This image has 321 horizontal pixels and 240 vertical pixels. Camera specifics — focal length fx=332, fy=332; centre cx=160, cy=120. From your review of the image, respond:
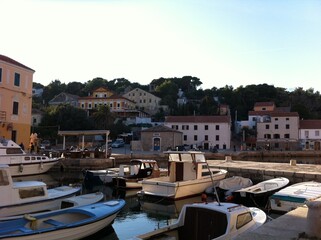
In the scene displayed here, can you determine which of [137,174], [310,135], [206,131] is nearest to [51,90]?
[206,131]

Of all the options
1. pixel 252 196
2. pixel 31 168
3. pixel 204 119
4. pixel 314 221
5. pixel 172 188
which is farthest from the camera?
pixel 204 119

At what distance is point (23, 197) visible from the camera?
510 inches

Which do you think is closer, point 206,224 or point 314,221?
point 314,221

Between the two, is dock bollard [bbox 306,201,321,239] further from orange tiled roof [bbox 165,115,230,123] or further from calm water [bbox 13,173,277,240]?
orange tiled roof [bbox 165,115,230,123]

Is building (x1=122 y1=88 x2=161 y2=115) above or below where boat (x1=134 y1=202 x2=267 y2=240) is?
above

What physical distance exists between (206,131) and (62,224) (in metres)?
52.8

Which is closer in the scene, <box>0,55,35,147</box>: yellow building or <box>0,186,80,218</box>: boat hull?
<box>0,186,80,218</box>: boat hull

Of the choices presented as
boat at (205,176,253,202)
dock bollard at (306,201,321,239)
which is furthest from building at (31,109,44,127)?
dock bollard at (306,201,321,239)

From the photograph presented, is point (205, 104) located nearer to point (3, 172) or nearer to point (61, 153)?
point (61, 153)

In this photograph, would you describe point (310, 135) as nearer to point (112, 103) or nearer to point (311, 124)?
point (311, 124)

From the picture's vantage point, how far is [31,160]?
89.8 ft

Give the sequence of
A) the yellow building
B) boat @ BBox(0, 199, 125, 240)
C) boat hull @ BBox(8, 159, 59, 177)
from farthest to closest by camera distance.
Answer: the yellow building
boat hull @ BBox(8, 159, 59, 177)
boat @ BBox(0, 199, 125, 240)

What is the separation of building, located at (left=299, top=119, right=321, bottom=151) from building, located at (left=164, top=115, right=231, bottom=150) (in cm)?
1460

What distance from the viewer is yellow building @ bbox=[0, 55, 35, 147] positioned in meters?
33.7
